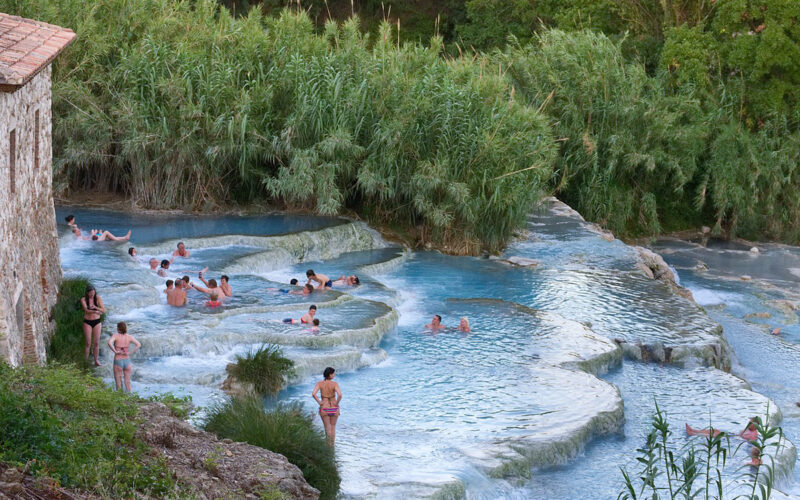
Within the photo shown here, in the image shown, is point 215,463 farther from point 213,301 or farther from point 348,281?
point 348,281

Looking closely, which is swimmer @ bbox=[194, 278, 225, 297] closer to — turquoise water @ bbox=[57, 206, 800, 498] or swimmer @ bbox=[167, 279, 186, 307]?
turquoise water @ bbox=[57, 206, 800, 498]

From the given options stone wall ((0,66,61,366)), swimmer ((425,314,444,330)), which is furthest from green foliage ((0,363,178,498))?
swimmer ((425,314,444,330))

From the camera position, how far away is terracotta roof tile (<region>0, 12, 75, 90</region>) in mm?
10500

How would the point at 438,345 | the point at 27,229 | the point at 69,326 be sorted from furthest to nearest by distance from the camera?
the point at 438,345 → the point at 69,326 → the point at 27,229

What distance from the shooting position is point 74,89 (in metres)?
22.8

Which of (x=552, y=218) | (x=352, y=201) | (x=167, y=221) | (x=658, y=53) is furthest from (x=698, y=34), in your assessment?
(x=167, y=221)

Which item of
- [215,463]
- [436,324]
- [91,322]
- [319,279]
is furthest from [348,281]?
[215,463]

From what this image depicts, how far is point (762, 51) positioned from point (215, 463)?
2507 centimetres

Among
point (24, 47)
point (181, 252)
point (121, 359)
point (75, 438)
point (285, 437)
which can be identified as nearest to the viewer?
point (75, 438)

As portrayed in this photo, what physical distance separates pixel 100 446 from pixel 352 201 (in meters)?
16.1

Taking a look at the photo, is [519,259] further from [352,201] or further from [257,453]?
[257,453]

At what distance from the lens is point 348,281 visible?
1916 cm

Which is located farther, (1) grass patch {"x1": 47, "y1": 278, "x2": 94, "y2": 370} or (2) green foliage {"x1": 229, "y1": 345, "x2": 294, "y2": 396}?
(1) grass patch {"x1": 47, "y1": 278, "x2": 94, "y2": 370}

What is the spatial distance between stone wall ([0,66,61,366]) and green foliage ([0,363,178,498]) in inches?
61.3
